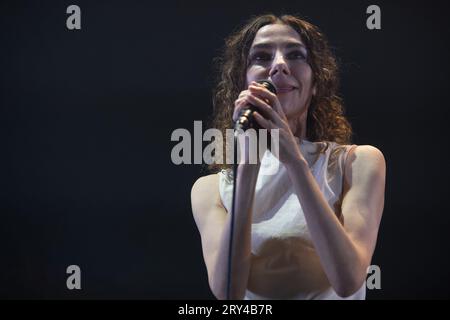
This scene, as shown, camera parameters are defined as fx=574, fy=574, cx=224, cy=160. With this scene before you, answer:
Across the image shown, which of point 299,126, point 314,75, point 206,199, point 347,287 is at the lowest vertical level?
point 347,287

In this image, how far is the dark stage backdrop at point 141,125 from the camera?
1840 millimetres

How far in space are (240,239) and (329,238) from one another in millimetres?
164

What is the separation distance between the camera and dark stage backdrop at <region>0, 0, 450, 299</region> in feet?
6.04

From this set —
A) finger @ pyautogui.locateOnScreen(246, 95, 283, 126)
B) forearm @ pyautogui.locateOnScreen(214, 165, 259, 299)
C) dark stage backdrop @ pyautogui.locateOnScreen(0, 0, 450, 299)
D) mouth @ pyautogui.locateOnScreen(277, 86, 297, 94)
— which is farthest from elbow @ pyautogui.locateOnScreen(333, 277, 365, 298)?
dark stage backdrop @ pyautogui.locateOnScreen(0, 0, 450, 299)

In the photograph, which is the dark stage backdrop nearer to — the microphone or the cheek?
the cheek

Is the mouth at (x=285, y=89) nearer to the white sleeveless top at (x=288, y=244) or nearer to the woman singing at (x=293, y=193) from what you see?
the woman singing at (x=293, y=193)

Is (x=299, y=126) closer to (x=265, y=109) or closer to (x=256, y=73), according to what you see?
(x=256, y=73)

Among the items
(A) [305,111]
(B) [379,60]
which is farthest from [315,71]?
(B) [379,60]

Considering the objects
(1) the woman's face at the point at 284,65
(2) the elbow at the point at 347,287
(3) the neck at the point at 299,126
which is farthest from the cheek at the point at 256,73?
(2) the elbow at the point at 347,287

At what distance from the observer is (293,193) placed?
1168 millimetres

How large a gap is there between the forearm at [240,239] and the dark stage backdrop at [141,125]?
88 centimetres

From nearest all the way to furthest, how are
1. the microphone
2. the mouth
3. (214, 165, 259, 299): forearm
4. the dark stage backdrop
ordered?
the microphone → (214, 165, 259, 299): forearm → the mouth → the dark stage backdrop

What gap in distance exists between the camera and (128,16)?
195 cm

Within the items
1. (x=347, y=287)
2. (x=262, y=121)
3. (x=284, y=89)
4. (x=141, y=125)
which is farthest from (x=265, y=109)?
(x=141, y=125)
